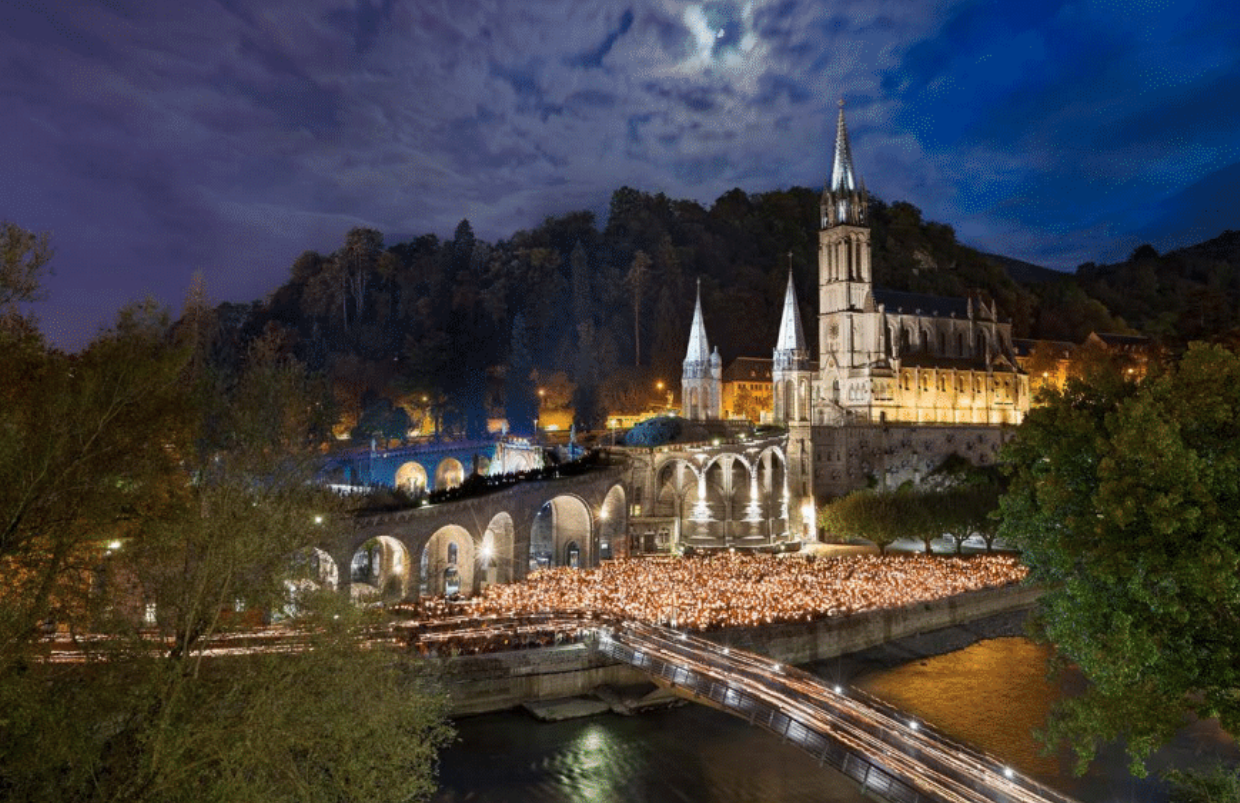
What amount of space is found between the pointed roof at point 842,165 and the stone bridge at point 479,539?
4371 cm

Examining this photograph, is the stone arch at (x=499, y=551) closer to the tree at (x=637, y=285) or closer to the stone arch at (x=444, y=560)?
the stone arch at (x=444, y=560)

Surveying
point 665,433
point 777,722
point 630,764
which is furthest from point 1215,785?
point 665,433

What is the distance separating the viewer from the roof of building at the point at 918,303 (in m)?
79.4

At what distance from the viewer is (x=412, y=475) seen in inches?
2493

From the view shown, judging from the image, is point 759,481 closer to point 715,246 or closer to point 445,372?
point 445,372

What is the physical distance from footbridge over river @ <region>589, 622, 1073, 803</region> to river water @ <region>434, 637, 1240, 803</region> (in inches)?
71.6

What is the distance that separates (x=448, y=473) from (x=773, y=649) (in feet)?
133

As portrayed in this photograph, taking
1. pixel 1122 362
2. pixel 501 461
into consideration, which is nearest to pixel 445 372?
pixel 501 461

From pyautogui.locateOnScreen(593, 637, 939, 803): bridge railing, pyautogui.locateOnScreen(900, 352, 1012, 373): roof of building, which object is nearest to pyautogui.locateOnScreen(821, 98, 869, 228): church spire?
pyautogui.locateOnScreen(900, 352, 1012, 373): roof of building

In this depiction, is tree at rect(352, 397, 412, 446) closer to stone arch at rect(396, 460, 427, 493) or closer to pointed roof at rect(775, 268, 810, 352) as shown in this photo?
stone arch at rect(396, 460, 427, 493)

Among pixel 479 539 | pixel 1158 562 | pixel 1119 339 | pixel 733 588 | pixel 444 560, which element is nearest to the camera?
pixel 1158 562

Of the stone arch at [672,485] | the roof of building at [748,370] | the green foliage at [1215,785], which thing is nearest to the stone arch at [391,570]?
the stone arch at [672,485]

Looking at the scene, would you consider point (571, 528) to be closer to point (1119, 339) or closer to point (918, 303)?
point (918, 303)

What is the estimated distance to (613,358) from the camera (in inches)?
3177
